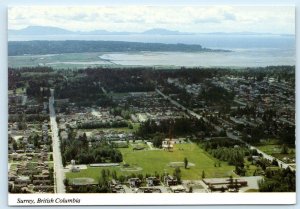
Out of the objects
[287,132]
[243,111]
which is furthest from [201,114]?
[287,132]

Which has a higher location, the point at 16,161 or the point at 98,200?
the point at 16,161

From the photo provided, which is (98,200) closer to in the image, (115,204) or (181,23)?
(115,204)

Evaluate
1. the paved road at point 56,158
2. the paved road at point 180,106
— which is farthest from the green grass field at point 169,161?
the paved road at point 180,106

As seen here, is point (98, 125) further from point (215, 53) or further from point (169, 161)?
point (215, 53)

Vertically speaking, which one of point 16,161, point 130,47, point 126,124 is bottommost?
point 16,161

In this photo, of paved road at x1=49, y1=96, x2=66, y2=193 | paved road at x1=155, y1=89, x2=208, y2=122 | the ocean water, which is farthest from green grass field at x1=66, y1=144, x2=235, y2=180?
the ocean water

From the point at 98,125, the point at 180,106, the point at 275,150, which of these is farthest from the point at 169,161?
the point at 275,150
